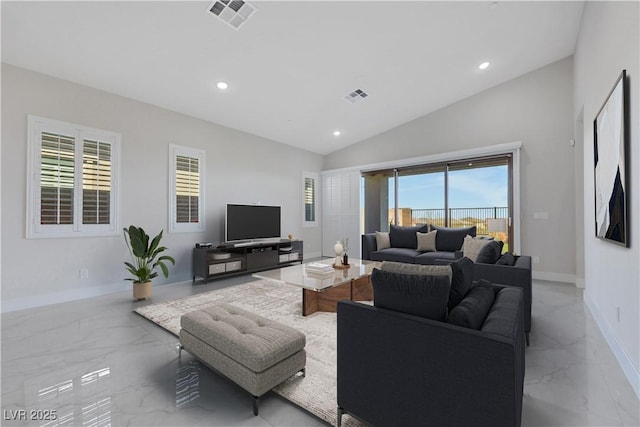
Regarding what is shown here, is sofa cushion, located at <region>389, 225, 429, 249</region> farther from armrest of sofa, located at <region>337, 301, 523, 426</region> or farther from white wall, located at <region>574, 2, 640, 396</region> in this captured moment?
armrest of sofa, located at <region>337, 301, 523, 426</region>

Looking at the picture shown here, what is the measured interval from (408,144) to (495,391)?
5.73 metres

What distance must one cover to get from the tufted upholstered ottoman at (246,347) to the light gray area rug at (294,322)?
0.46 feet

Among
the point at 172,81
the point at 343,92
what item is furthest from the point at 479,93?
the point at 172,81

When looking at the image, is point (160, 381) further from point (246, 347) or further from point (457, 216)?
point (457, 216)

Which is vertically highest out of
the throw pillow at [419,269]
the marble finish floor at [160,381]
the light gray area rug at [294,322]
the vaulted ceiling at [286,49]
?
the vaulted ceiling at [286,49]

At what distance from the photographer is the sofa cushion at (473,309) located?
1.25 metres

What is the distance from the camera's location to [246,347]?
1.65m

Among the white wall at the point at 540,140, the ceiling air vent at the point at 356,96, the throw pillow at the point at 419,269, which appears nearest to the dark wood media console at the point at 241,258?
the ceiling air vent at the point at 356,96

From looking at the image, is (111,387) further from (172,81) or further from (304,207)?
(304,207)

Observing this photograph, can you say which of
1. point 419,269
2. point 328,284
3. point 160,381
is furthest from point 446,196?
point 160,381

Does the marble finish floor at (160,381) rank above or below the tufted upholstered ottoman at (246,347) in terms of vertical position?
below

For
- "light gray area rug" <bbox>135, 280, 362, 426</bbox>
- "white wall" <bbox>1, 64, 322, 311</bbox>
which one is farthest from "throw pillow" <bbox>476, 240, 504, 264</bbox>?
"white wall" <bbox>1, 64, 322, 311</bbox>

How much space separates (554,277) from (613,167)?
3059 millimetres

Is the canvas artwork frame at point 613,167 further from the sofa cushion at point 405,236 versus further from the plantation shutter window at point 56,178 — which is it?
the plantation shutter window at point 56,178
